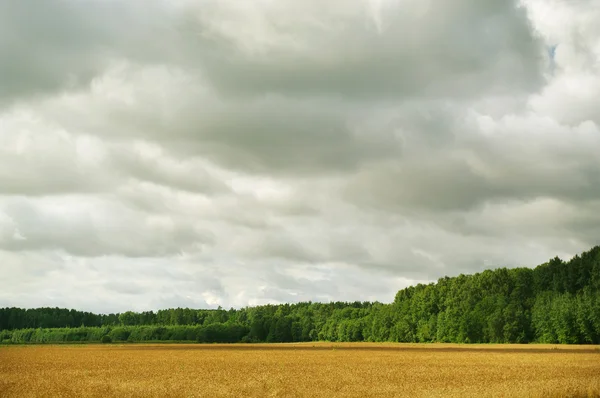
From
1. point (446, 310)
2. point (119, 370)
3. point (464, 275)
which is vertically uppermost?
point (464, 275)

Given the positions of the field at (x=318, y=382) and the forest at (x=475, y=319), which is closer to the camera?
the field at (x=318, y=382)

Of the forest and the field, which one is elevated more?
the forest

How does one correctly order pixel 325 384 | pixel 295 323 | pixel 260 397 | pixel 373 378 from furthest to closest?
pixel 295 323 < pixel 373 378 < pixel 325 384 < pixel 260 397

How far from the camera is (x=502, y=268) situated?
160 meters

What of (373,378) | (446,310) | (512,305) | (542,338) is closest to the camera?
(373,378)

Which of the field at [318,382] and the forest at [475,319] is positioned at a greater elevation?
the forest at [475,319]

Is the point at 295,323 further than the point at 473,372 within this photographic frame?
Yes

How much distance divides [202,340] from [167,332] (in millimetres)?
17325

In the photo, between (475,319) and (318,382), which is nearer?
(318,382)

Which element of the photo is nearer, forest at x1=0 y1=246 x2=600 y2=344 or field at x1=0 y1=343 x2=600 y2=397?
field at x1=0 y1=343 x2=600 y2=397

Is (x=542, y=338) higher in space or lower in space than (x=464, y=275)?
lower

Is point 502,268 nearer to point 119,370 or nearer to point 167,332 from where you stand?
point 167,332

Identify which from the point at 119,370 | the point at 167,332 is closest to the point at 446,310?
the point at 167,332

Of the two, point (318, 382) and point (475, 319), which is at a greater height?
point (475, 319)
